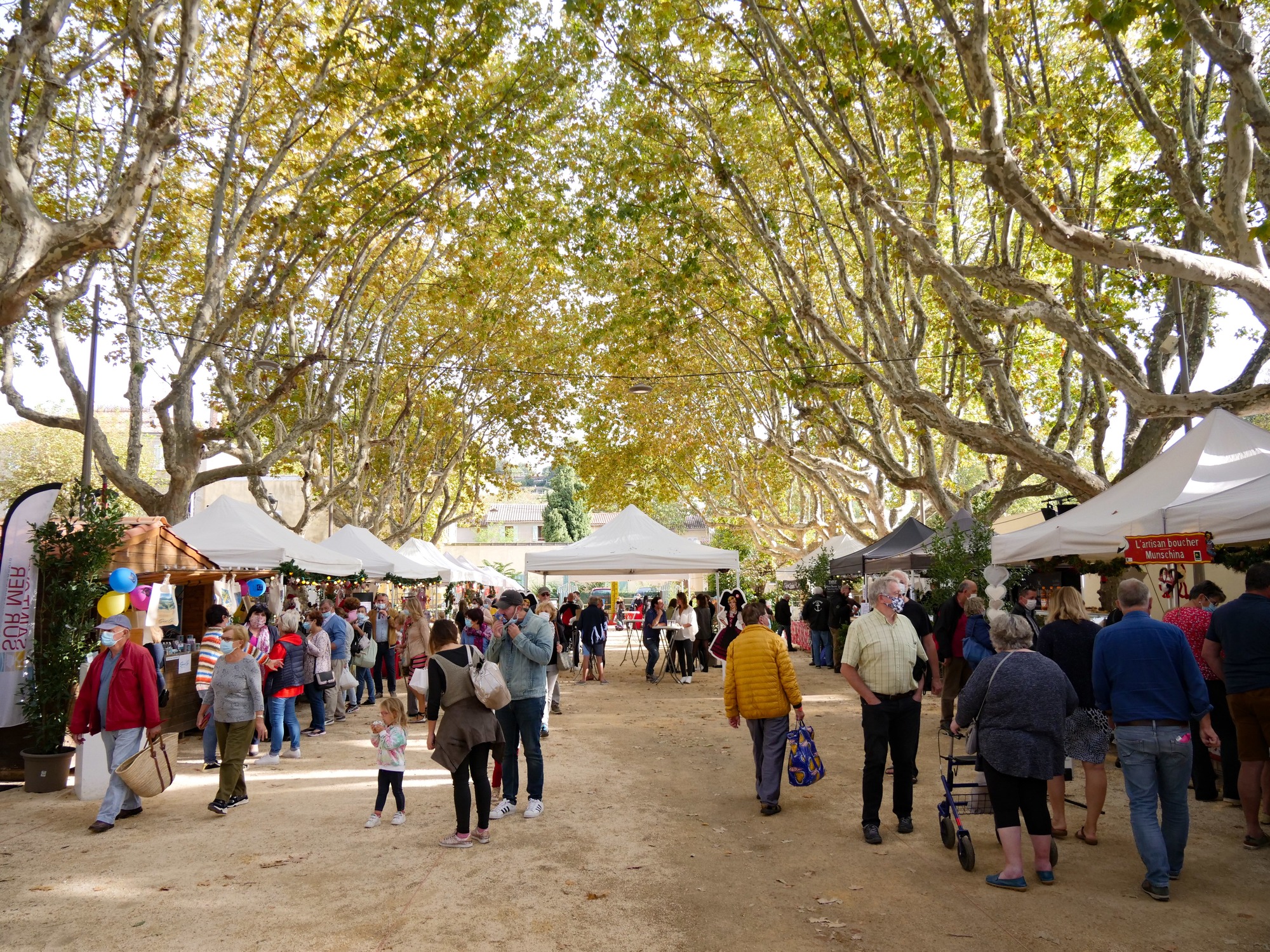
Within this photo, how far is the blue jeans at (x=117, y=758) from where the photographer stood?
21.4 feet

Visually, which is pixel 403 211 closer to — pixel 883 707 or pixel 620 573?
pixel 620 573

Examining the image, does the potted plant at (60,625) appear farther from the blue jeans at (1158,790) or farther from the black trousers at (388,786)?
the blue jeans at (1158,790)

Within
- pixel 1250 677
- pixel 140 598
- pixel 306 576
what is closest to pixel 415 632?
pixel 140 598

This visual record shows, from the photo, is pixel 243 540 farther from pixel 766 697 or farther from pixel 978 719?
pixel 978 719

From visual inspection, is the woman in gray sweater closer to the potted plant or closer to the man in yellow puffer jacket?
the potted plant

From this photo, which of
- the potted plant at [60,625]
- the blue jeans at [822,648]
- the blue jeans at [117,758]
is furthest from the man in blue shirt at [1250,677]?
the blue jeans at [822,648]

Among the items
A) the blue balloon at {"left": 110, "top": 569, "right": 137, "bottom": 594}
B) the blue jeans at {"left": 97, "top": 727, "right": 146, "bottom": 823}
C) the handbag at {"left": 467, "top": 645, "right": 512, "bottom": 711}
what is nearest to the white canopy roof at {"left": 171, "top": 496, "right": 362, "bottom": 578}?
the blue balloon at {"left": 110, "top": 569, "right": 137, "bottom": 594}

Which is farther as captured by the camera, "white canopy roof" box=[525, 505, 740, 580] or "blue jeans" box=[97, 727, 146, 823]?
"white canopy roof" box=[525, 505, 740, 580]

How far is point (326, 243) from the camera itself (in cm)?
1330

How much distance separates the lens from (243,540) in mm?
12977

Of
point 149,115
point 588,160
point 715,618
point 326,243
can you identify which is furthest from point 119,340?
point 715,618

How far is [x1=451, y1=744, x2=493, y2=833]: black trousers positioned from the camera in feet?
19.3

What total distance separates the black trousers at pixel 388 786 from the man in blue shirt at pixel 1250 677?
5.63 meters

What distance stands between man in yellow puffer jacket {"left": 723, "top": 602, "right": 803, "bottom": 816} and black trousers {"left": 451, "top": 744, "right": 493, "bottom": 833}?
6.13 feet
